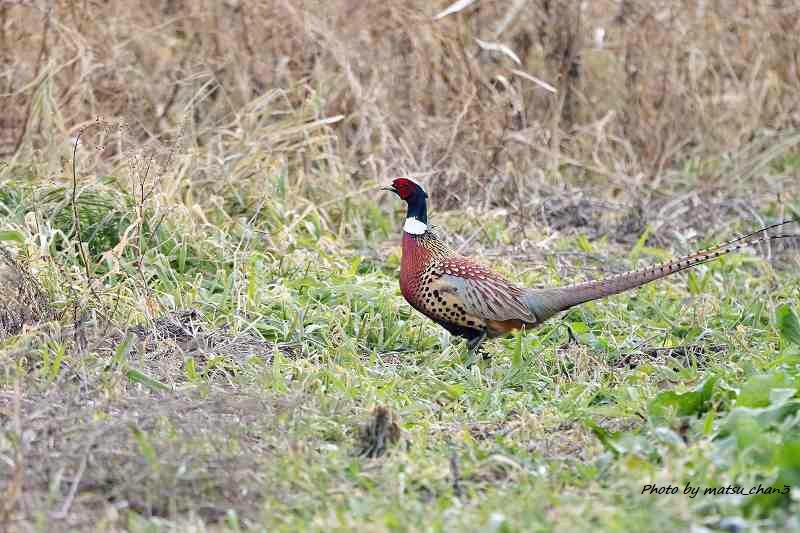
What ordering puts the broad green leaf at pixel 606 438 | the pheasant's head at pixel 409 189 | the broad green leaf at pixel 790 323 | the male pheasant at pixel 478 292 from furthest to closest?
the pheasant's head at pixel 409 189
the male pheasant at pixel 478 292
the broad green leaf at pixel 790 323
the broad green leaf at pixel 606 438

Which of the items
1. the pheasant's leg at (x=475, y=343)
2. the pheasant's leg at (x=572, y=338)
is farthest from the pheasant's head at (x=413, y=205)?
the pheasant's leg at (x=572, y=338)

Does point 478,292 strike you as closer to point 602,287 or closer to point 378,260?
point 602,287

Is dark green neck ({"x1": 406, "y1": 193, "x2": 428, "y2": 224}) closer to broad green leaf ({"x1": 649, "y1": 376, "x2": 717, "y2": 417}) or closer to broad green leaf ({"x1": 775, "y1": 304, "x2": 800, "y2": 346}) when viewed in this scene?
broad green leaf ({"x1": 775, "y1": 304, "x2": 800, "y2": 346})

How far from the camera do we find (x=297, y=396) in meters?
4.32

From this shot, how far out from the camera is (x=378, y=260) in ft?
22.3

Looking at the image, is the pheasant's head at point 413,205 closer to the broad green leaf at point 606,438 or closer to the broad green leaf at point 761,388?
the broad green leaf at point 606,438

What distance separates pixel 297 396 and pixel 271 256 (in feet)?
6.93

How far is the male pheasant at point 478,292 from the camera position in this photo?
5434mm

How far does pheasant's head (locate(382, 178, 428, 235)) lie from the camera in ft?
18.8

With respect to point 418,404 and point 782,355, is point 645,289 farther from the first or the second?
point 418,404

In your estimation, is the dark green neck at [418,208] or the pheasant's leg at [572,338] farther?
the dark green neck at [418,208]

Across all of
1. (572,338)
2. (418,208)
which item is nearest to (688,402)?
(572,338)

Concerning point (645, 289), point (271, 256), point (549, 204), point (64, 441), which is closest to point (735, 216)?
point (549, 204)

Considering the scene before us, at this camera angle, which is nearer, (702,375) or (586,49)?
(702,375)
